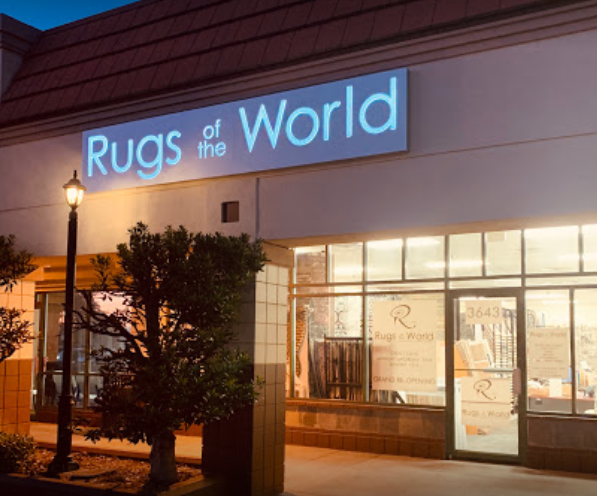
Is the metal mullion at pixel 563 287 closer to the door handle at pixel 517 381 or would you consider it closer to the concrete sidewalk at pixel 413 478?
the door handle at pixel 517 381

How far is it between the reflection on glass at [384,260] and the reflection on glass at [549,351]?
88.2 inches

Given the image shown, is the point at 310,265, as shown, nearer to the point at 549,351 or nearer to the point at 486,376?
the point at 486,376

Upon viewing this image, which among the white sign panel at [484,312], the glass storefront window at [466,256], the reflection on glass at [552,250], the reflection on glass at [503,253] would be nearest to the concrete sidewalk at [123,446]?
the white sign panel at [484,312]

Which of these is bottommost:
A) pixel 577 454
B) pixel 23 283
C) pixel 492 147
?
pixel 577 454

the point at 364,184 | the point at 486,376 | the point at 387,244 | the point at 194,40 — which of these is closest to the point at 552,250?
the point at 486,376

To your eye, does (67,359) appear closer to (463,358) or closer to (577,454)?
(463,358)

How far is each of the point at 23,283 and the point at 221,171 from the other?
4.87 m

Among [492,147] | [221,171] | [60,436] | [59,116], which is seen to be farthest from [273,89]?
[60,436]

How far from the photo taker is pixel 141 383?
8.55 m

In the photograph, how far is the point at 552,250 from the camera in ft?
38.4

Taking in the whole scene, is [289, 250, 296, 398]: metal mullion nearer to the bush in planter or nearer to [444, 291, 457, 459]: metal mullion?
[444, 291, 457, 459]: metal mullion

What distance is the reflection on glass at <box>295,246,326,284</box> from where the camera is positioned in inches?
539

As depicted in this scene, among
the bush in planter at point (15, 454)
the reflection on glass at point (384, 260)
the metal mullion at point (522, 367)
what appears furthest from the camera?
the reflection on glass at point (384, 260)

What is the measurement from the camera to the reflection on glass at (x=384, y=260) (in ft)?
42.6
